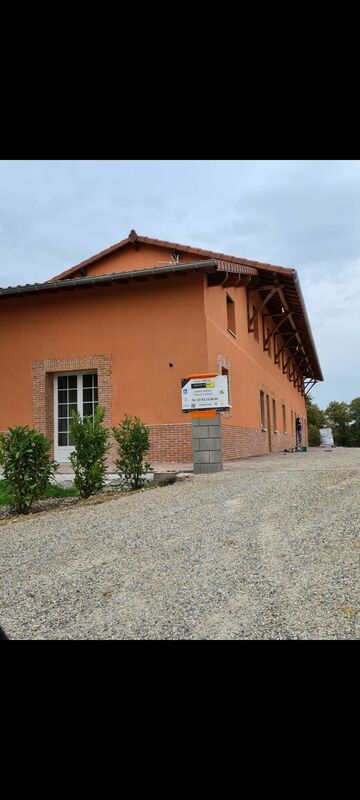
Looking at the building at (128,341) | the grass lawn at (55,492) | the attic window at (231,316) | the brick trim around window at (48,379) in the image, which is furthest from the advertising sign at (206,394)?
the attic window at (231,316)

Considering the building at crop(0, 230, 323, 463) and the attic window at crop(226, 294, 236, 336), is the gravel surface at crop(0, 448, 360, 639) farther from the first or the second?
the attic window at crop(226, 294, 236, 336)

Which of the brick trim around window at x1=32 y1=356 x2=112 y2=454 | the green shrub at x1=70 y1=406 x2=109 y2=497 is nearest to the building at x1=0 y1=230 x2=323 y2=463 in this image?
the brick trim around window at x1=32 y1=356 x2=112 y2=454

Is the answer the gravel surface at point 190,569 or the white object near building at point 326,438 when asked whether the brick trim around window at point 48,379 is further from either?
the white object near building at point 326,438

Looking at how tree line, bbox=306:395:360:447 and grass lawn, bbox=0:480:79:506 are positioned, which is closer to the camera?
grass lawn, bbox=0:480:79:506

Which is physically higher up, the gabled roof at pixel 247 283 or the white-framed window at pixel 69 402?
the gabled roof at pixel 247 283

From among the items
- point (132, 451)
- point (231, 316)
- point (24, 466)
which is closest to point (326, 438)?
point (231, 316)

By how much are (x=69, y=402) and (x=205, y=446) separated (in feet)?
14.6

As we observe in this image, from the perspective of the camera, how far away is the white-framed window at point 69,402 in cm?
1307

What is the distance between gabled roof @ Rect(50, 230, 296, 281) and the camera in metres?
13.7

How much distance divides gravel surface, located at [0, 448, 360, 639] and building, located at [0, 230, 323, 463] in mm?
5385

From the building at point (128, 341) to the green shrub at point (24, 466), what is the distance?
168 inches
